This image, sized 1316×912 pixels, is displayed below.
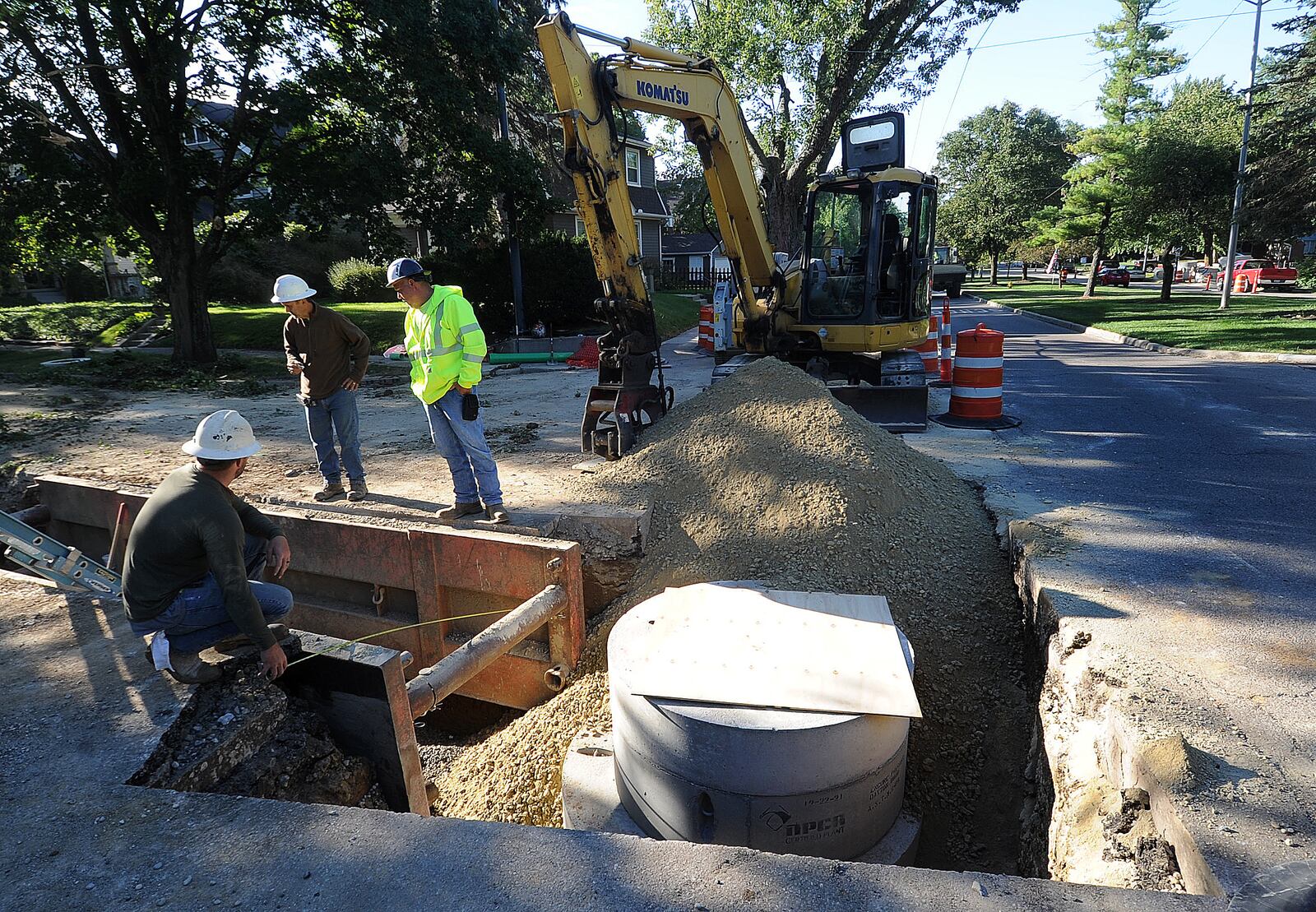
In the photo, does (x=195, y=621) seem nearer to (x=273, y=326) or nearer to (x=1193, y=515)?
(x=1193, y=515)

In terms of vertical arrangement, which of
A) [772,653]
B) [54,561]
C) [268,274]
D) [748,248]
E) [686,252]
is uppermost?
[686,252]

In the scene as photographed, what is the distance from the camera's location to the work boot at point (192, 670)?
3.28 meters

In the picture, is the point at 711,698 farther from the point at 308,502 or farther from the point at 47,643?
the point at 308,502

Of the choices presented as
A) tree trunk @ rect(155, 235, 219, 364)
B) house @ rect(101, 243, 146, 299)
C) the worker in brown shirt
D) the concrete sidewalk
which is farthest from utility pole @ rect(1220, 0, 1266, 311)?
house @ rect(101, 243, 146, 299)

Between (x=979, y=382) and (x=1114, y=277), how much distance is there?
43.5 metres

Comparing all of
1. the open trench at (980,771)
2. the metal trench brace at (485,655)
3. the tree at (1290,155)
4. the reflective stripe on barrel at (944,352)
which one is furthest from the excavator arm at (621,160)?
the tree at (1290,155)

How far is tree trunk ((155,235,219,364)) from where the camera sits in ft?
48.2

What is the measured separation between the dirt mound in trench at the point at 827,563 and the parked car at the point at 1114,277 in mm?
45758

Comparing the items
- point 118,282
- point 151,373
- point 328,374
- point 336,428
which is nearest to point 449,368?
point 328,374

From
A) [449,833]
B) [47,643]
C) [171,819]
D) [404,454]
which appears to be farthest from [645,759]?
[404,454]

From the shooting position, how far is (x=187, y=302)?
1506 centimetres

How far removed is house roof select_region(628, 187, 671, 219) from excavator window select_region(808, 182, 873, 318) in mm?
27360

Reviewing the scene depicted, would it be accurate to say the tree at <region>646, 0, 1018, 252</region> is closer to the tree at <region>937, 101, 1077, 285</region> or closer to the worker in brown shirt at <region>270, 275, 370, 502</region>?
the worker in brown shirt at <region>270, 275, 370, 502</region>

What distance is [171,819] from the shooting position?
2.52 m
